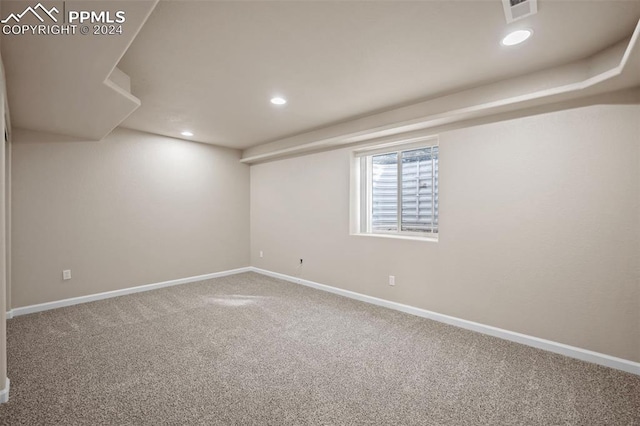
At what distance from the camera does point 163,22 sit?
1.75 metres

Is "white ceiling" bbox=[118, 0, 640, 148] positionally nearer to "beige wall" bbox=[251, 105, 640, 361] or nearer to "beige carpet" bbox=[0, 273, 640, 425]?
"beige wall" bbox=[251, 105, 640, 361]

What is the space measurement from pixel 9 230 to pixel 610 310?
19.6 ft

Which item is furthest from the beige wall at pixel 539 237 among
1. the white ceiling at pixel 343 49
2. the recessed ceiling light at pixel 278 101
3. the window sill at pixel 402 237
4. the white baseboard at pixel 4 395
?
the white baseboard at pixel 4 395

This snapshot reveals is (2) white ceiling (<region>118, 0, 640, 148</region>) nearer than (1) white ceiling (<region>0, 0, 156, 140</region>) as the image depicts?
No

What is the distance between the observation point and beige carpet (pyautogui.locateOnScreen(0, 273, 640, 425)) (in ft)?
5.83

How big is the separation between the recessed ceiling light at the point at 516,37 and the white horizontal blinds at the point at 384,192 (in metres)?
1.93

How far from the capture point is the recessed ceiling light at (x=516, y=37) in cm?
188

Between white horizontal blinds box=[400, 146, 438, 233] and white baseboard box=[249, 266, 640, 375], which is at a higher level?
white horizontal blinds box=[400, 146, 438, 233]

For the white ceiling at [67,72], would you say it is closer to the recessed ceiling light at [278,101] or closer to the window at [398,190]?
the recessed ceiling light at [278,101]

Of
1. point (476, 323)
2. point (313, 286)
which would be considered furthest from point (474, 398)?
point (313, 286)

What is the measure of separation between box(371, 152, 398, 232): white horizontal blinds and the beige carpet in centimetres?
125

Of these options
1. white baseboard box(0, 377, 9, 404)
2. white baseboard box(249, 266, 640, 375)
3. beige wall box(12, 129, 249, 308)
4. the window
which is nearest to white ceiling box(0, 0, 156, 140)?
beige wall box(12, 129, 249, 308)

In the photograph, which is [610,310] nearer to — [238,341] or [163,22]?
[238,341]

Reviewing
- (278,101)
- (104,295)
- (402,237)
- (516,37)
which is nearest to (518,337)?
(402,237)
